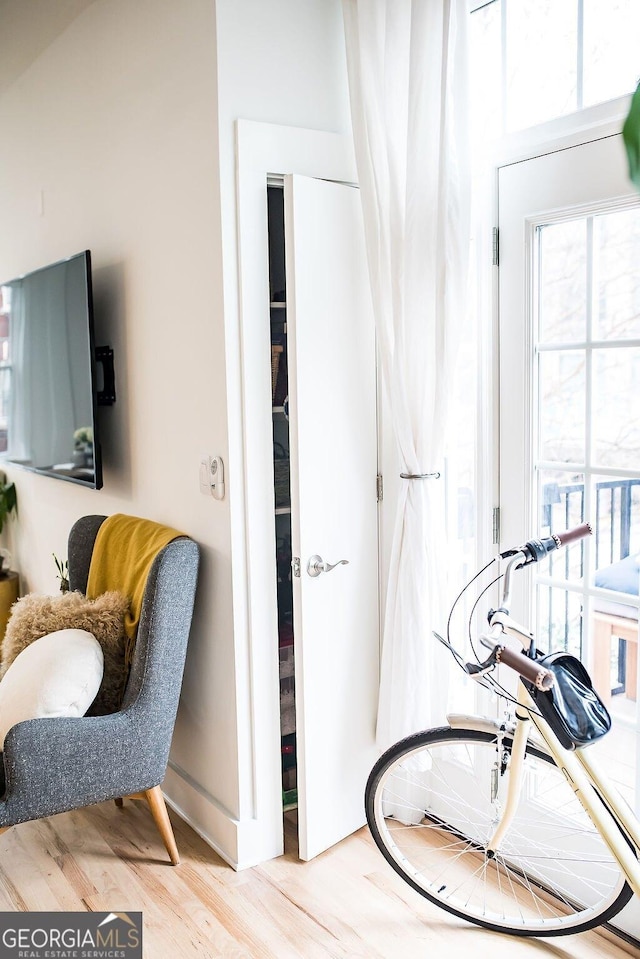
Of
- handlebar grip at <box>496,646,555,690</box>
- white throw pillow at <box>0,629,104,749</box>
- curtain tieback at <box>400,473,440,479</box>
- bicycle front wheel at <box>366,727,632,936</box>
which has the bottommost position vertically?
bicycle front wheel at <box>366,727,632,936</box>

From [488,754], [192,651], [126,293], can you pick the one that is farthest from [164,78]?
[488,754]

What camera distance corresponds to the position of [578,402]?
2.19m

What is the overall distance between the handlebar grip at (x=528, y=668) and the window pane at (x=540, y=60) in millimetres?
1350

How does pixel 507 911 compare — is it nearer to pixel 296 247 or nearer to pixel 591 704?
pixel 591 704

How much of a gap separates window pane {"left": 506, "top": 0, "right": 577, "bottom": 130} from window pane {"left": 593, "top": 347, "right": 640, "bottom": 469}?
0.64m

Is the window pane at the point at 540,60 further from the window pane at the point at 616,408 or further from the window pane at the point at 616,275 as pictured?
the window pane at the point at 616,408

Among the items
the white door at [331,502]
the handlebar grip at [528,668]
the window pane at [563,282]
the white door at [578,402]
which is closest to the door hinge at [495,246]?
the white door at [578,402]

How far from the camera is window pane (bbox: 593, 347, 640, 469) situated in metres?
2.05

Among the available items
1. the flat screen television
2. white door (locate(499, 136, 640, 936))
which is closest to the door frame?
white door (locate(499, 136, 640, 936))

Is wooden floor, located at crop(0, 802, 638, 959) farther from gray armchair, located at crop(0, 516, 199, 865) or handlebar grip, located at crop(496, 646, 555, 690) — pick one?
handlebar grip, located at crop(496, 646, 555, 690)

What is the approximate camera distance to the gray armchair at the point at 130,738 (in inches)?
86.0

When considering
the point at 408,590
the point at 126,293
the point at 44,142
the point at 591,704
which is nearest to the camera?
the point at 591,704

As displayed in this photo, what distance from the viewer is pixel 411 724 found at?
2.49m

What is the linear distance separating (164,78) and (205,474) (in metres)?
1.19
